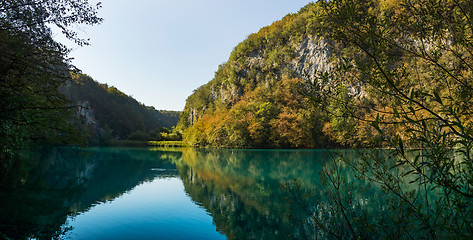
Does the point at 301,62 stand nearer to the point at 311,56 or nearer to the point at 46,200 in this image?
the point at 311,56

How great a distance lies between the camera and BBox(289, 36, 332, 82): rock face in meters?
52.6

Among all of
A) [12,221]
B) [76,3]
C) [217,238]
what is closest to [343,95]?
[217,238]

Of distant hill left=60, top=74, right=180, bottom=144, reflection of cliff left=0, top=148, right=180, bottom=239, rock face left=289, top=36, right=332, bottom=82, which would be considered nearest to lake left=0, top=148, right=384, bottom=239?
reflection of cliff left=0, top=148, right=180, bottom=239

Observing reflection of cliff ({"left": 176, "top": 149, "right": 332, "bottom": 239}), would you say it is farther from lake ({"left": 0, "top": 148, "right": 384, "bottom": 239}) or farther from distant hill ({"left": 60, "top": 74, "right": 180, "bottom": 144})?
distant hill ({"left": 60, "top": 74, "right": 180, "bottom": 144})

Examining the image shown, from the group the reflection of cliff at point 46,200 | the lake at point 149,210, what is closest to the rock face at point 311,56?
the lake at point 149,210

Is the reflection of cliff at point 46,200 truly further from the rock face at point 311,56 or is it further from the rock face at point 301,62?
the rock face at point 311,56

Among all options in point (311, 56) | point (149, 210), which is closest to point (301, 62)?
point (311, 56)

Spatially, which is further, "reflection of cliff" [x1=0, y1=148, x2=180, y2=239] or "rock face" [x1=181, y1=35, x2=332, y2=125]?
"rock face" [x1=181, y1=35, x2=332, y2=125]

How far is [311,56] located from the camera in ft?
182

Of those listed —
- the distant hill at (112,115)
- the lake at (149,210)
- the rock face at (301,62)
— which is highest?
the rock face at (301,62)

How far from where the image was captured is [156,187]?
13484 millimetres

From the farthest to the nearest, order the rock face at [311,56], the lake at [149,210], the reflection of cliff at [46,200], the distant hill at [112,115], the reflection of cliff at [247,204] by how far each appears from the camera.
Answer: the distant hill at [112,115]
the rock face at [311,56]
the reflection of cliff at [247,204]
the lake at [149,210]
the reflection of cliff at [46,200]

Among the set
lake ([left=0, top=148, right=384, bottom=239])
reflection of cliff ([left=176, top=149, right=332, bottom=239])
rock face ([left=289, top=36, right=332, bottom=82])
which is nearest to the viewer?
lake ([left=0, top=148, right=384, bottom=239])

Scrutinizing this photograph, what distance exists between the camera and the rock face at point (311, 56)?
52.6m
